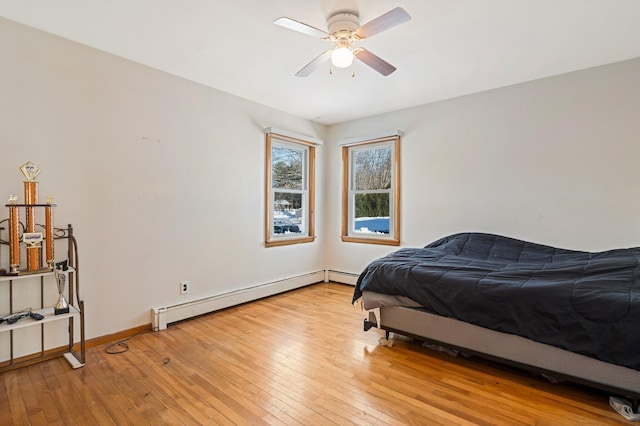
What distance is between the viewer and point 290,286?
4430mm

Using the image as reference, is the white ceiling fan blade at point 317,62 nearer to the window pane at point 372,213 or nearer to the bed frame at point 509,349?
the bed frame at point 509,349

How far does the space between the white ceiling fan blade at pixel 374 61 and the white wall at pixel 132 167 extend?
6.20ft

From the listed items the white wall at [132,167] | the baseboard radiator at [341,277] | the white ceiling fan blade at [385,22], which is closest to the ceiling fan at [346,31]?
the white ceiling fan blade at [385,22]

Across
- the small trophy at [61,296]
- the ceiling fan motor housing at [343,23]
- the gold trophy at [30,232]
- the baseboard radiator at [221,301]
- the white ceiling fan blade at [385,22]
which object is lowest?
the baseboard radiator at [221,301]

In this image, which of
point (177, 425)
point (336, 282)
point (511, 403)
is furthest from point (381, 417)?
point (336, 282)

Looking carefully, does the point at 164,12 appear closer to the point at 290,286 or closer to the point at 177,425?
the point at 177,425

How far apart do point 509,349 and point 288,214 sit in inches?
124

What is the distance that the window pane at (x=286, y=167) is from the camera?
4371 millimetres

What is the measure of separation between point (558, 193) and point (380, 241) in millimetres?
2106

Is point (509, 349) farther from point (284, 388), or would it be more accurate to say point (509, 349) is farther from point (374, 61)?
point (374, 61)

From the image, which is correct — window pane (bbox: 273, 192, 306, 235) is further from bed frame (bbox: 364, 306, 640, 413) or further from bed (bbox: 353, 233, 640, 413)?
bed frame (bbox: 364, 306, 640, 413)

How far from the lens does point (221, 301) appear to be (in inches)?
140

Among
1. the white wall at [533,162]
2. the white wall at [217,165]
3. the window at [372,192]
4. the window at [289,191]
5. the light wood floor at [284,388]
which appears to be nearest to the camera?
the light wood floor at [284,388]

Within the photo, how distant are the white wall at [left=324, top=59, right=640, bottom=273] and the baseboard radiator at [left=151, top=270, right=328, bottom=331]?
1322 millimetres
